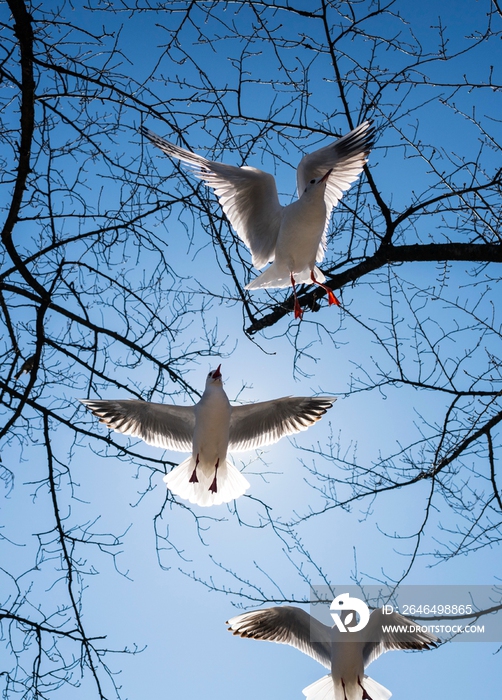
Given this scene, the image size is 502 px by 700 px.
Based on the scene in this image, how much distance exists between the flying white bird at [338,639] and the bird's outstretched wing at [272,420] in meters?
1.41

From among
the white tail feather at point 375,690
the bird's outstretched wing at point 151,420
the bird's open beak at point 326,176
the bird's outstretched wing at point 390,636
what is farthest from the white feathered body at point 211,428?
the white tail feather at point 375,690

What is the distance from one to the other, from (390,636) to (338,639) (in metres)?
0.43

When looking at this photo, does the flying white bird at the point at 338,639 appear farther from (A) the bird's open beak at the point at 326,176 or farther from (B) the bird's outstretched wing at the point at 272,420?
(A) the bird's open beak at the point at 326,176

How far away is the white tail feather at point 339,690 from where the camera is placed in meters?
5.60

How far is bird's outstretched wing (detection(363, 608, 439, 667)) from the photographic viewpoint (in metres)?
5.59

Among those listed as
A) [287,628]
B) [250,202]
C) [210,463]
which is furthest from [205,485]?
[250,202]

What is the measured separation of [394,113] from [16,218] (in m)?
2.48

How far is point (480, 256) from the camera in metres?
4.45

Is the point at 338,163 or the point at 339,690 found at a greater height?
the point at 338,163

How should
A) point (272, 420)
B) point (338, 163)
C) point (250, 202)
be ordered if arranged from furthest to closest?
point (250, 202) < point (272, 420) < point (338, 163)

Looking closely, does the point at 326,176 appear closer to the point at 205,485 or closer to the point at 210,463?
the point at 210,463

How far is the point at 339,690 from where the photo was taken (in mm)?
5617

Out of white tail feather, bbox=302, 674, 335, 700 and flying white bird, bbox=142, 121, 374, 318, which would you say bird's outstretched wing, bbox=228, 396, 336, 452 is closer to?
flying white bird, bbox=142, 121, 374, 318

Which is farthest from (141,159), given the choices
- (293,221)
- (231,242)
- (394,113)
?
(394,113)
